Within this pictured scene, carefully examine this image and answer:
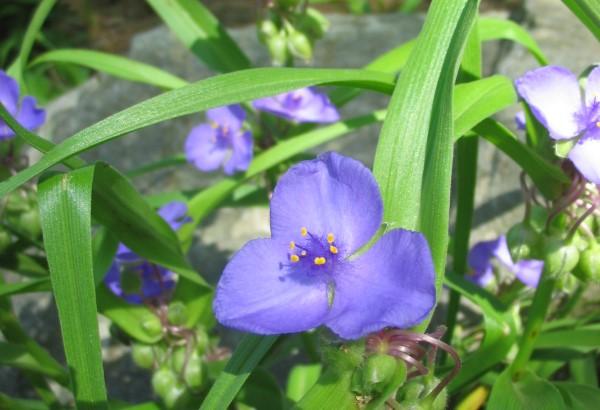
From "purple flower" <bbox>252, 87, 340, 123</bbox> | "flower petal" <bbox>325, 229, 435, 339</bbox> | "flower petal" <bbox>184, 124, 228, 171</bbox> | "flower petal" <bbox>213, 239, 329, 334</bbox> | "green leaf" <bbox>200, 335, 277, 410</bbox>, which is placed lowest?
"flower petal" <bbox>184, 124, 228, 171</bbox>

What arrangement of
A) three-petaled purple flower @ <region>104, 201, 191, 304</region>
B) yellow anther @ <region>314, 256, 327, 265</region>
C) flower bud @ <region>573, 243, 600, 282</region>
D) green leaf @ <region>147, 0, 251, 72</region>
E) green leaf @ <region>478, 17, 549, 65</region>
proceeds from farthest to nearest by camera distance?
1. green leaf @ <region>147, 0, 251, 72</region>
2. green leaf @ <region>478, 17, 549, 65</region>
3. three-petaled purple flower @ <region>104, 201, 191, 304</region>
4. flower bud @ <region>573, 243, 600, 282</region>
5. yellow anther @ <region>314, 256, 327, 265</region>

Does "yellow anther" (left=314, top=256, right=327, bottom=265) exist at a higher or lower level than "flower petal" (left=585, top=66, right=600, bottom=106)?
lower

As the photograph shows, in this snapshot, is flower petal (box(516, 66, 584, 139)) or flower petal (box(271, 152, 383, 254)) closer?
flower petal (box(271, 152, 383, 254))

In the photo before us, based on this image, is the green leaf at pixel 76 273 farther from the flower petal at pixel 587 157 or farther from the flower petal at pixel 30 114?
the flower petal at pixel 587 157

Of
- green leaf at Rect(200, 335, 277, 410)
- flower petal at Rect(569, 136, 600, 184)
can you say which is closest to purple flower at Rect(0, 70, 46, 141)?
green leaf at Rect(200, 335, 277, 410)

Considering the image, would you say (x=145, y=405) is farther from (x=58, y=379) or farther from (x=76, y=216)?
(x=76, y=216)

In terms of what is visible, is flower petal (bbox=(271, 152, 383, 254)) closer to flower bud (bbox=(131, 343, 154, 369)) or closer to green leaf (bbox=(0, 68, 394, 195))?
green leaf (bbox=(0, 68, 394, 195))

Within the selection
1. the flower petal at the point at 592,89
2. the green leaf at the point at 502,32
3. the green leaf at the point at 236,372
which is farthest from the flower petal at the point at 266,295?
the green leaf at the point at 502,32

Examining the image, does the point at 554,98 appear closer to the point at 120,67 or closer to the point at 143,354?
the point at 143,354
